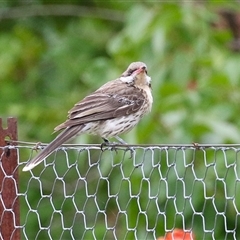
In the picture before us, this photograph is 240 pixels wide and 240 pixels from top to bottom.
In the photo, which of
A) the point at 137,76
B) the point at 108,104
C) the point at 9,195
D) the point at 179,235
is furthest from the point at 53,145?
the point at 137,76

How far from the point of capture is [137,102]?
8094mm

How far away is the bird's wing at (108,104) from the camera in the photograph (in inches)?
292

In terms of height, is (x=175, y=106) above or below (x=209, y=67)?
below

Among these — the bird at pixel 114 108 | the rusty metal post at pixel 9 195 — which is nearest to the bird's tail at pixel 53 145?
the bird at pixel 114 108

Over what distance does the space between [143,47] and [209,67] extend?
0.65 metres

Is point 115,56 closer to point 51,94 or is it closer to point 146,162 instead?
point 146,162

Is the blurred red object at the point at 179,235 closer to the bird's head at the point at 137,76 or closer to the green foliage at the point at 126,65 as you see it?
the green foliage at the point at 126,65

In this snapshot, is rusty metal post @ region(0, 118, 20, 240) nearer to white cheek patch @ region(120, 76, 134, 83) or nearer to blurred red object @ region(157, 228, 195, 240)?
blurred red object @ region(157, 228, 195, 240)

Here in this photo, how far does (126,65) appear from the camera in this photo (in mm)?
9711

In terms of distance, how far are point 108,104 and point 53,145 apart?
1247 mm

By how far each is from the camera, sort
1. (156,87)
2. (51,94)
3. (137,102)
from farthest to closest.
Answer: (51,94), (156,87), (137,102)

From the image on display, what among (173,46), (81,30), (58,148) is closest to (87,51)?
(81,30)

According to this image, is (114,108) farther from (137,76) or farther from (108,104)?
(137,76)

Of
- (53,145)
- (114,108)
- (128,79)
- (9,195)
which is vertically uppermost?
(128,79)
